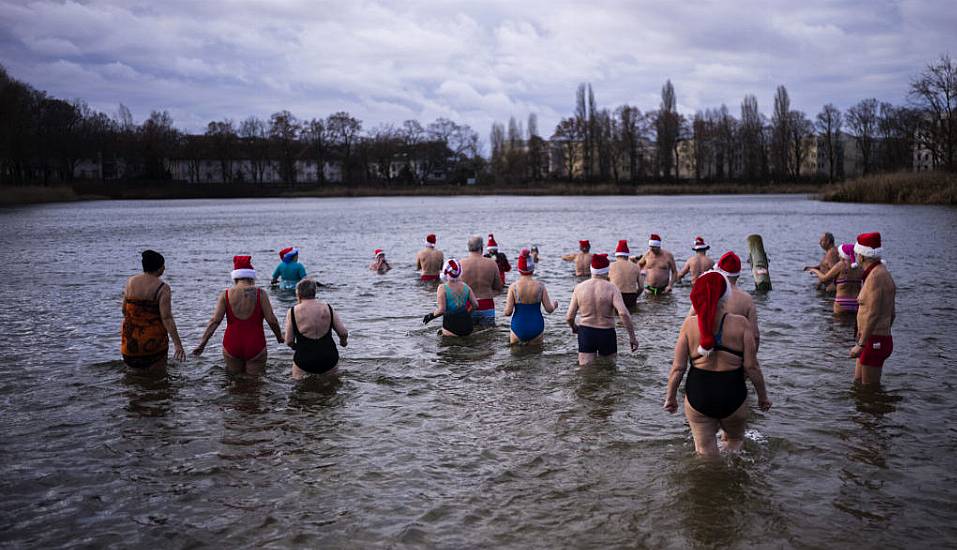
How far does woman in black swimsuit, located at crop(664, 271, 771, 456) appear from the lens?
546cm

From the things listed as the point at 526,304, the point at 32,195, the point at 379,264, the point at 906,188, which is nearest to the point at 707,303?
the point at 526,304

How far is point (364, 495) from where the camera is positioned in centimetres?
628

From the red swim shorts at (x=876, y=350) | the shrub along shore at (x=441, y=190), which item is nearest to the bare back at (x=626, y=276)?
the red swim shorts at (x=876, y=350)

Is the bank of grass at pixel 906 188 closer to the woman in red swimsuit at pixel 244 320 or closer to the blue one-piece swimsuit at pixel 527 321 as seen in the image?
Answer: the blue one-piece swimsuit at pixel 527 321

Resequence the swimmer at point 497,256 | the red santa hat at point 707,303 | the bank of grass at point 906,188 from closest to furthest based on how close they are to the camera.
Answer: the red santa hat at point 707,303 < the swimmer at point 497,256 < the bank of grass at point 906,188

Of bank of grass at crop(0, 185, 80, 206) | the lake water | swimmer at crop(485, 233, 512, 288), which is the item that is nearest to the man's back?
the lake water

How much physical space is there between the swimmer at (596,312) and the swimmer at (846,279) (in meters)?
5.17

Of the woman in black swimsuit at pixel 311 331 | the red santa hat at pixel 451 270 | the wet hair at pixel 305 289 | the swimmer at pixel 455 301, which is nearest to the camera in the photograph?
the wet hair at pixel 305 289

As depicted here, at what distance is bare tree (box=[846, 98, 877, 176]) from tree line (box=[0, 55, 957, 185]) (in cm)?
16

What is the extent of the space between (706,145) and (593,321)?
123 metres

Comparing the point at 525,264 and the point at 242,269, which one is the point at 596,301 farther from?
the point at 242,269

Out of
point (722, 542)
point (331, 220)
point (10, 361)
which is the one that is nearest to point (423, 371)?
point (722, 542)

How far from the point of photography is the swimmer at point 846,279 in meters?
12.2

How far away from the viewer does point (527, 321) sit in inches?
428
